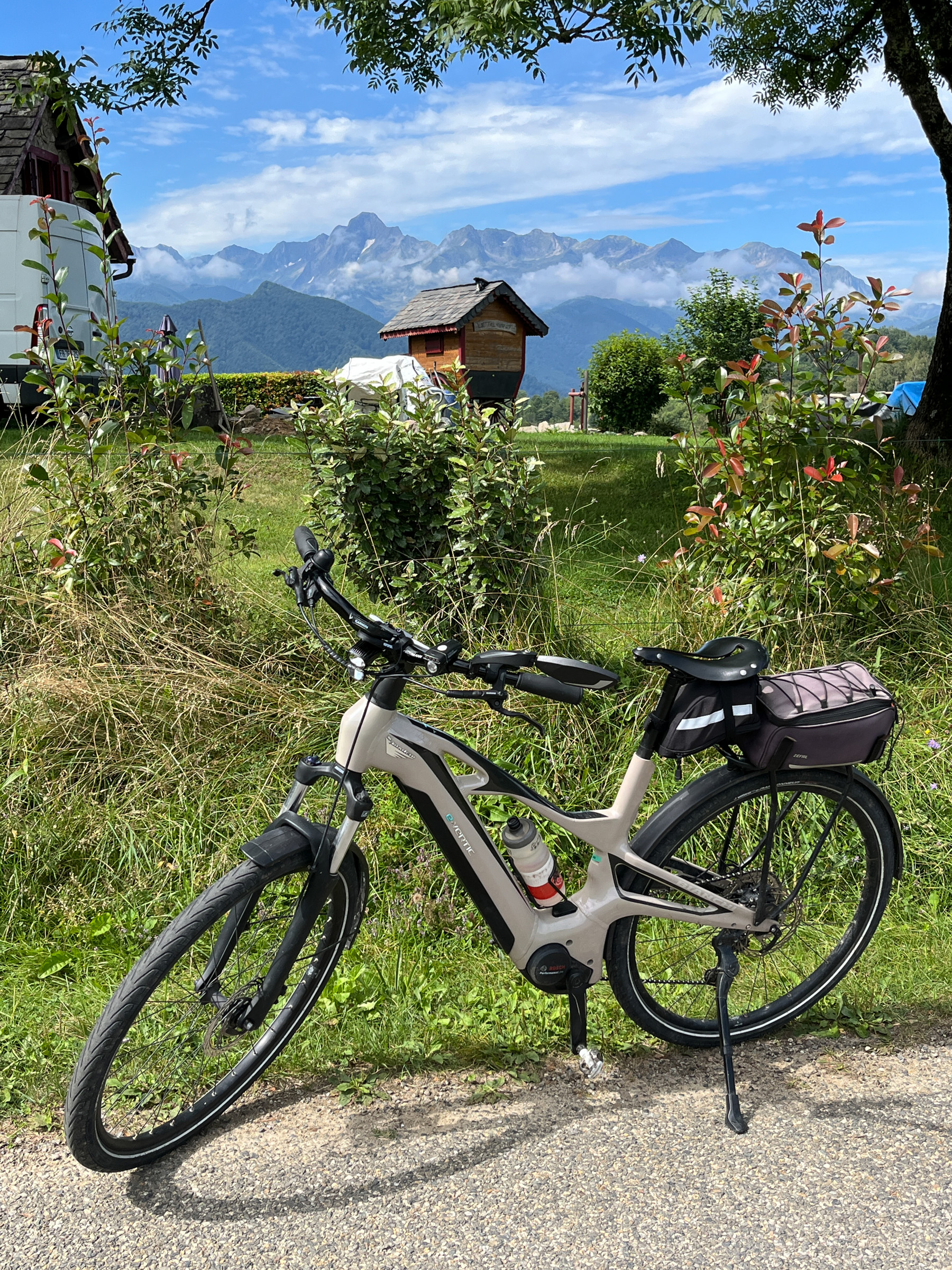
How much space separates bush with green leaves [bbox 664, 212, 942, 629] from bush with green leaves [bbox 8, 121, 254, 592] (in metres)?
2.30

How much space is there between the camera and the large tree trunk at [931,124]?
10219mm

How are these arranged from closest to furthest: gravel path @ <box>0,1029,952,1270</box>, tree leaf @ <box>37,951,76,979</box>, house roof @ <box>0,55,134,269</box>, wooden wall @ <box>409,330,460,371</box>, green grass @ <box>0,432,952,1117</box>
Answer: gravel path @ <box>0,1029,952,1270</box> → green grass @ <box>0,432,952,1117</box> → tree leaf @ <box>37,951,76,979</box> → house roof @ <box>0,55,134,269</box> → wooden wall @ <box>409,330,460,371</box>

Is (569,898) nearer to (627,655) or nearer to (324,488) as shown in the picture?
(627,655)

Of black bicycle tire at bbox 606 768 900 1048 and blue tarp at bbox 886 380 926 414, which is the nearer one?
black bicycle tire at bbox 606 768 900 1048

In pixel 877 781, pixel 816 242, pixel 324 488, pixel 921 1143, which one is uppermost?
pixel 816 242

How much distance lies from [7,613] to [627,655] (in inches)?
109

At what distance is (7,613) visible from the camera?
4.36 metres

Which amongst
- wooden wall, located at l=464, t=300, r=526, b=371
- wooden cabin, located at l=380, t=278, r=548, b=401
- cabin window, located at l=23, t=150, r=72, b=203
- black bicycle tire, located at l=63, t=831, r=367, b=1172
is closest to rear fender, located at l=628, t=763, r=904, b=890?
black bicycle tire, located at l=63, t=831, r=367, b=1172

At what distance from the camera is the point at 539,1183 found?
7.42 ft

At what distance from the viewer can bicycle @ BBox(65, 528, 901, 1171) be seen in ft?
7.18

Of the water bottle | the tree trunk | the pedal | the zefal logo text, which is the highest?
the tree trunk

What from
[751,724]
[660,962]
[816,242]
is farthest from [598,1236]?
[816,242]

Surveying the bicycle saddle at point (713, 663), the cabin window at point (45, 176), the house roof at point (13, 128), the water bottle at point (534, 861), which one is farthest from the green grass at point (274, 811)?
the cabin window at point (45, 176)

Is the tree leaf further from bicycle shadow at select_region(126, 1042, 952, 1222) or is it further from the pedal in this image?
the pedal
